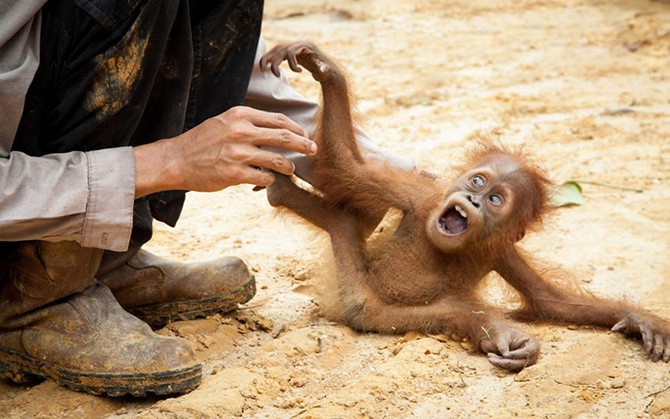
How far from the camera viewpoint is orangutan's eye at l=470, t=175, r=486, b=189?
11.3 feet

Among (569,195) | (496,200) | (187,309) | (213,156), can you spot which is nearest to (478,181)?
(496,200)

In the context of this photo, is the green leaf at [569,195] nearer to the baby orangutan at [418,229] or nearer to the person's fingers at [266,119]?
the baby orangutan at [418,229]

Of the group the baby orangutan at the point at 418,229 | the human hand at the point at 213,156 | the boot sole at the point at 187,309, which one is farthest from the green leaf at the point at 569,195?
the human hand at the point at 213,156

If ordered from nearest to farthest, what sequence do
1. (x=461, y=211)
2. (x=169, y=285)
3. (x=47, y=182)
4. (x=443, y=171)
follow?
(x=47, y=182)
(x=169, y=285)
(x=461, y=211)
(x=443, y=171)

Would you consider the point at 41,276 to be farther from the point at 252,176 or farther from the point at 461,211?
the point at 461,211

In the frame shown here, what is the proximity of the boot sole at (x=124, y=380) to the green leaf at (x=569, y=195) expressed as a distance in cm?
224

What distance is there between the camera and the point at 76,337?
8.58ft

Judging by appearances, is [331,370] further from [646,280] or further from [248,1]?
[646,280]

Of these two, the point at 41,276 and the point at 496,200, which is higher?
the point at 496,200

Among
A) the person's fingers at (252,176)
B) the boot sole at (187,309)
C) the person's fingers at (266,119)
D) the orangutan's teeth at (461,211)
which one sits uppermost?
the person's fingers at (266,119)

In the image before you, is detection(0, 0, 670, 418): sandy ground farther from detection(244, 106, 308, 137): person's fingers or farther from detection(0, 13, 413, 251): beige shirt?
detection(244, 106, 308, 137): person's fingers

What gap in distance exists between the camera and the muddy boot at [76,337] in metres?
2.53

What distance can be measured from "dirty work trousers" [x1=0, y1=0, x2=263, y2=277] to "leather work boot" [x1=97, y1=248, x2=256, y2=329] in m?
0.28

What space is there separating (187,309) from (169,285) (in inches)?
4.1
